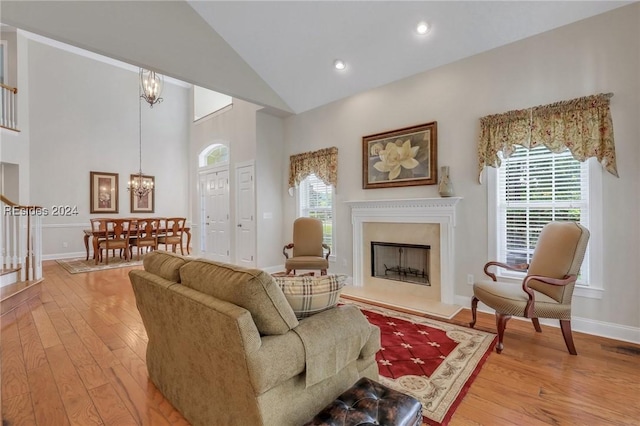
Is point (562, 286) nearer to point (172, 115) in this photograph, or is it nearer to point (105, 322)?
point (105, 322)

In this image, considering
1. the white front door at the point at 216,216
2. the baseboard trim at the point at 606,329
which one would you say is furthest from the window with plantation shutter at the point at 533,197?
the white front door at the point at 216,216

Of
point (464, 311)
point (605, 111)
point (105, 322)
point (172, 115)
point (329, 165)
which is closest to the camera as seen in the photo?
point (605, 111)

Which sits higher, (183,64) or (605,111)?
(183,64)

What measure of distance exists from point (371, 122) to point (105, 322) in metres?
4.31

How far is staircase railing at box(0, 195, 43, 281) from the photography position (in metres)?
4.02

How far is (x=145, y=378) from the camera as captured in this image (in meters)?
2.11

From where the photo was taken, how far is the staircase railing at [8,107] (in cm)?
568

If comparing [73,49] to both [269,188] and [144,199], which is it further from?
[269,188]

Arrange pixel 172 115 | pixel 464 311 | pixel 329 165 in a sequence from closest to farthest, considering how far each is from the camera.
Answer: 1. pixel 464 311
2. pixel 329 165
3. pixel 172 115

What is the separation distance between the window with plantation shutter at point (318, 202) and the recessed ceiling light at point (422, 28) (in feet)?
8.39

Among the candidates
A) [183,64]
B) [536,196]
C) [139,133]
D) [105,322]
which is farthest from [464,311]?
[139,133]

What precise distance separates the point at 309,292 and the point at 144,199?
851cm

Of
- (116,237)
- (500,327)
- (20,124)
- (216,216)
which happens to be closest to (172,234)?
(116,237)

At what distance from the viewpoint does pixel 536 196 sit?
317 centimetres
